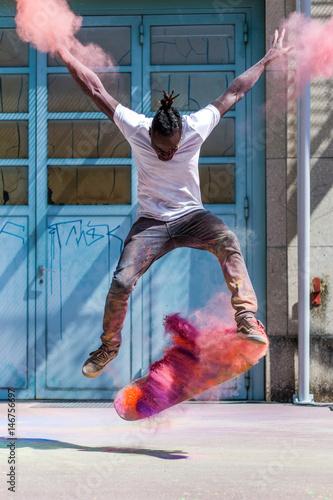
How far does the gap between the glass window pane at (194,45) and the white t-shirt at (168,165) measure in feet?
11.8

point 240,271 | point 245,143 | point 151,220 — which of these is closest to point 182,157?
point 151,220

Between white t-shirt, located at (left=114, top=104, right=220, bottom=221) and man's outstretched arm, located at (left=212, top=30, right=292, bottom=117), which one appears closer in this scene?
white t-shirt, located at (left=114, top=104, right=220, bottom=221)

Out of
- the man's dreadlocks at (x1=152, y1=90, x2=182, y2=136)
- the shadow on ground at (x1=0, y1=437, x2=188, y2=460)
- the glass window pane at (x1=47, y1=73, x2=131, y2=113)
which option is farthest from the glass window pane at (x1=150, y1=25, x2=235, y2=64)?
the shadow on ground at (x1=0, y1=437, x2=188, y2=460)

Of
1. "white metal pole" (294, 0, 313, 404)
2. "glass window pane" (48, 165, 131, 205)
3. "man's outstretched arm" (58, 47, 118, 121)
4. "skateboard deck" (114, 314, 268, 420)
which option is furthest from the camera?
"glass window pane" (48, 165, 131, 205)

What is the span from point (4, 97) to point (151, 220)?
168 inches

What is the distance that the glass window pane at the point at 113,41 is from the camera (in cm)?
869

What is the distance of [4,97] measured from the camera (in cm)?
878

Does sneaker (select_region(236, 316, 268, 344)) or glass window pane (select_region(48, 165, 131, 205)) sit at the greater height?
glass window pane (select_region(48, 165, 131, 205))

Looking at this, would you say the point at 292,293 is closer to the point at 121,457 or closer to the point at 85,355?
the point at 85,355

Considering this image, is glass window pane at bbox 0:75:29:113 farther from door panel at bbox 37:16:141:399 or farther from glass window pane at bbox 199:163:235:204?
glass window pane at bbox 199:163:235:204

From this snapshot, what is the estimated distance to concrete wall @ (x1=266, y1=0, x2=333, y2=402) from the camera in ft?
27.5

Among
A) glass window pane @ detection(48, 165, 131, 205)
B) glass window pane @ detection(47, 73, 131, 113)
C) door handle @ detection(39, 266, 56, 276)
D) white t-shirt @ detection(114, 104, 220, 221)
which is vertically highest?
glass window pane @ detection(47, 73, 131, 113)

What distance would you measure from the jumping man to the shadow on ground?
87 cm

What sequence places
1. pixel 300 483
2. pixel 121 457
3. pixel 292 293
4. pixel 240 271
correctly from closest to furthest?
pixel 300 483 < pixel 240 271 < pixel 121 457 < pixel 292 293
